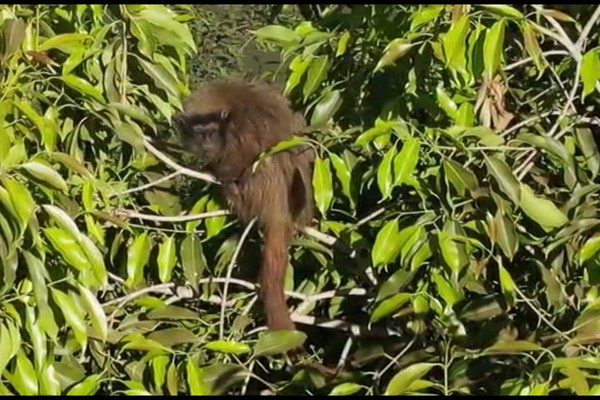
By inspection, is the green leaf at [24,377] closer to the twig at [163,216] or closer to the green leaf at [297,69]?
the twig at [163,216]

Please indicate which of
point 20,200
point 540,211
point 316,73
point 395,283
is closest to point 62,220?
point 20,200

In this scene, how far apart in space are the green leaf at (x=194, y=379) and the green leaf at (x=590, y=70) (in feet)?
2.87

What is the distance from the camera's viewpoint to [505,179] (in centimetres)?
215

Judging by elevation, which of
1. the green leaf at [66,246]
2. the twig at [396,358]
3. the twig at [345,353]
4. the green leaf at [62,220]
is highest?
the green leaf at [62,220]

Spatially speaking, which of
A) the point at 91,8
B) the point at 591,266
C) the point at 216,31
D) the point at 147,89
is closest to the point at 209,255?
the point at 147,89

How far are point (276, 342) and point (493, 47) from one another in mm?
681

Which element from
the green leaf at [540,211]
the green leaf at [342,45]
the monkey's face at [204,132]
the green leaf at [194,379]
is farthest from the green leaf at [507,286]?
the monkey's face at [204,132]

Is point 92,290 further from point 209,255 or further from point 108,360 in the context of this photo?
point 209,255

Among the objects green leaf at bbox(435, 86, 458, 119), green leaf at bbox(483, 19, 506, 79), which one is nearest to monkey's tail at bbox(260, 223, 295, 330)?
green leaf at bbox(435, 86, 458, 119)

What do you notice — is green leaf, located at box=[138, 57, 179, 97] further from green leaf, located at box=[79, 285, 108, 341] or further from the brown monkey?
green leaf, located at box=[79, 285, 108, 341]

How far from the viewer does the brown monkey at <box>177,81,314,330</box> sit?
2.74 meters

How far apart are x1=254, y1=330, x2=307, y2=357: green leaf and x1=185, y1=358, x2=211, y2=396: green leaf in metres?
0.15

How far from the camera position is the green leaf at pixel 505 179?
2146 mm

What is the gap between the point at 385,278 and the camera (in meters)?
2.52
